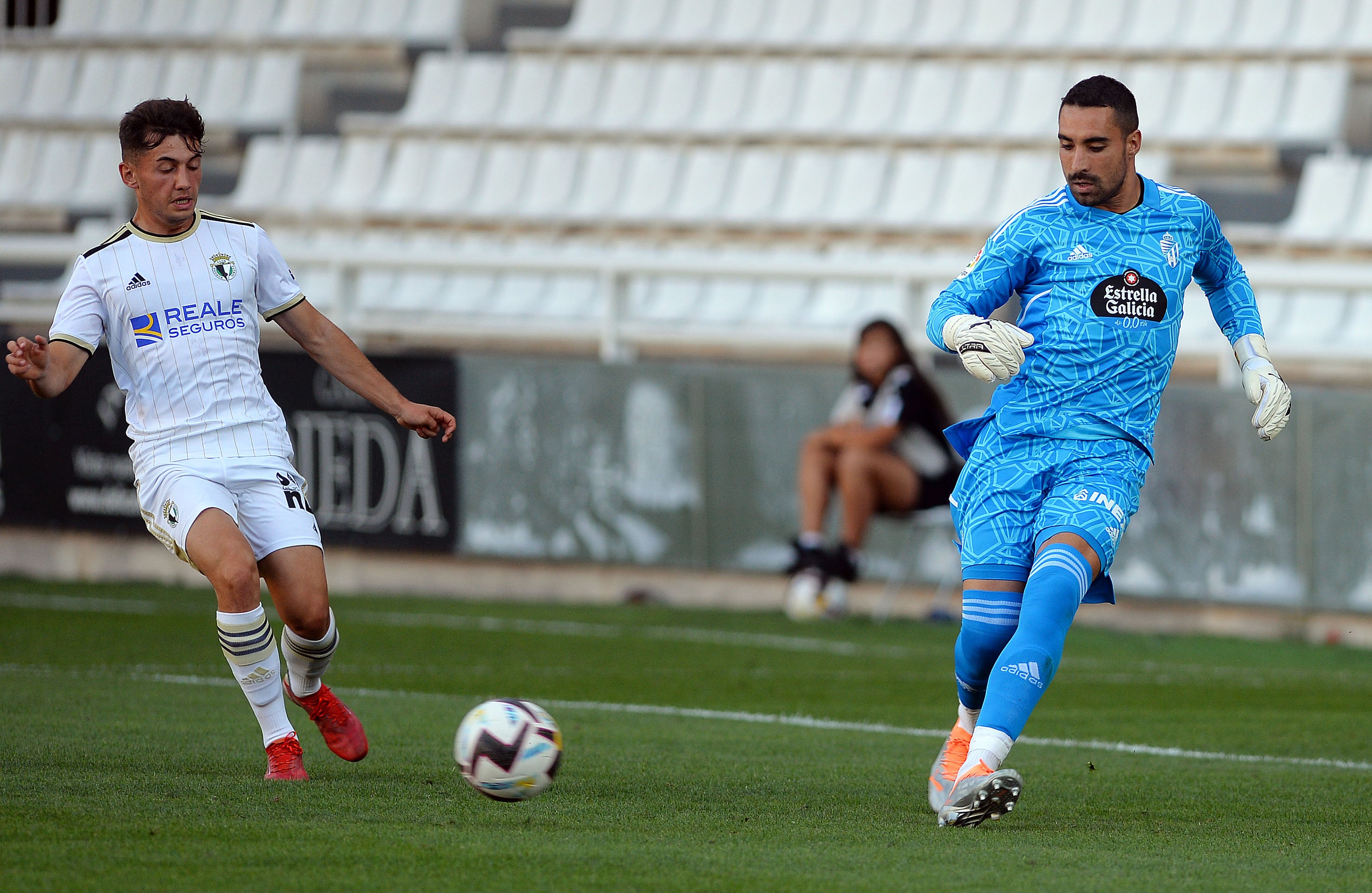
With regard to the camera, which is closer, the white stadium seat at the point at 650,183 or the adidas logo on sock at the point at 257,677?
the adidas logo on sock at the point at 257,677

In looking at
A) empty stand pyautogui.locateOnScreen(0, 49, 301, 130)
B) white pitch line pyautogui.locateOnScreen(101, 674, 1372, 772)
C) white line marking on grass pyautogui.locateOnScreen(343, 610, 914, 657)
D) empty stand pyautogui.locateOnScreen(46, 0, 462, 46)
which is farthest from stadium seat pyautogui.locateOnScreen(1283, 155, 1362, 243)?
empty stand pyautogui.locateOnScreen(0, 49, 301, 130)

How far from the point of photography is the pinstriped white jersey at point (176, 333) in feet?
18.7

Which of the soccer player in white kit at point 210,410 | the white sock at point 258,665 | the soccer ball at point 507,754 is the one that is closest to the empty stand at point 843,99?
the soccer player in white kit at point 210,410

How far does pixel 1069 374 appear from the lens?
17.5ft

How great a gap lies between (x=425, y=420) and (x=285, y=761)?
3.40ft

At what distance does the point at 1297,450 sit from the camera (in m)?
10.4

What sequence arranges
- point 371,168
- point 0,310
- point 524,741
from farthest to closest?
point 371,168
point 0,310
point 524,741

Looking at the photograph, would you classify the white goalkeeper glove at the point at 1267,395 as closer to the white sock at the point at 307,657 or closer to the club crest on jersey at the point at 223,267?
the white sock at the point at 307,657

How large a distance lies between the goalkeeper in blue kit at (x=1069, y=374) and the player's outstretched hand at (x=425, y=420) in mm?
1448

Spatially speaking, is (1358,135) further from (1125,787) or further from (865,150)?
(1125,787)

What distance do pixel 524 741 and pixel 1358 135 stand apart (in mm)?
12753

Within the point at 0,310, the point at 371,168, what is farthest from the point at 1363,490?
the point at 371,168

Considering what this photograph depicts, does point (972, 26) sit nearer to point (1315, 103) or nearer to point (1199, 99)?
point (1199, 99)

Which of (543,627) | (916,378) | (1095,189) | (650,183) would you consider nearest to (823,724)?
(1095,189)
